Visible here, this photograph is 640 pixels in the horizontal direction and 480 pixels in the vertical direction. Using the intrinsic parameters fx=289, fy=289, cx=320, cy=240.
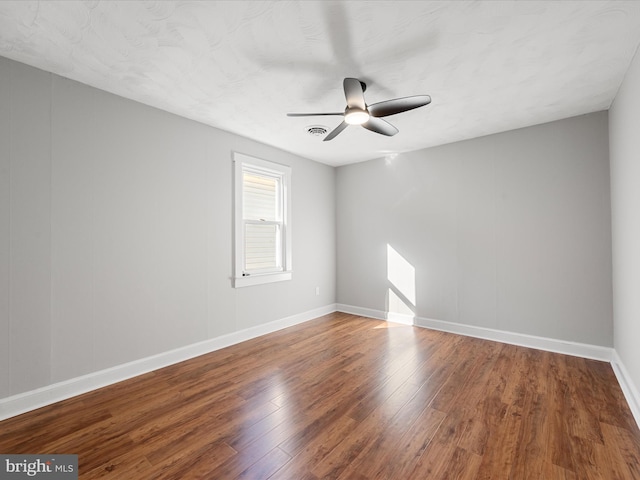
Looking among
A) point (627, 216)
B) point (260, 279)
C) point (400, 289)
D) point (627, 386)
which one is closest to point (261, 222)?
point (260, 279)

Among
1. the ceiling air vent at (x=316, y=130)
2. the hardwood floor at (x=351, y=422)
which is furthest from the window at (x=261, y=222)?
the hardwood floor at (x=351, y=422)

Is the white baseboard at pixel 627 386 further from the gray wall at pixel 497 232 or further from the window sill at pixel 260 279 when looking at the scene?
the window sill at pixel 260 279

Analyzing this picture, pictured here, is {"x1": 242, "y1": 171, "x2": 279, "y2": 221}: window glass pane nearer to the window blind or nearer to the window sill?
the window blind

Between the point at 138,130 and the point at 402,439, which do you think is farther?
the point at 138,130

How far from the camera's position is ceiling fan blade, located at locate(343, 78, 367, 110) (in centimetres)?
217

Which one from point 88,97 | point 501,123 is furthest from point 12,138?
point 501,123

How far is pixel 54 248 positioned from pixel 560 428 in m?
4.00

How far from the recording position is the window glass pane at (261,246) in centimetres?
397

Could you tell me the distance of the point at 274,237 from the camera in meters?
4.38

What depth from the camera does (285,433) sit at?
193 centimetres

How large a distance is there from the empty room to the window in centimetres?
4

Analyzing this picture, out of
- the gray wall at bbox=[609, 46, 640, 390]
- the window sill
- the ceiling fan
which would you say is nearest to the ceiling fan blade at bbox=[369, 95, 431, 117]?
the ceiling fan

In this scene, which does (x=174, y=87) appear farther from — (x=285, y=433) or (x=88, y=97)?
(x=285, y=433)

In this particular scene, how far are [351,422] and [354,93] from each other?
2440 mm
